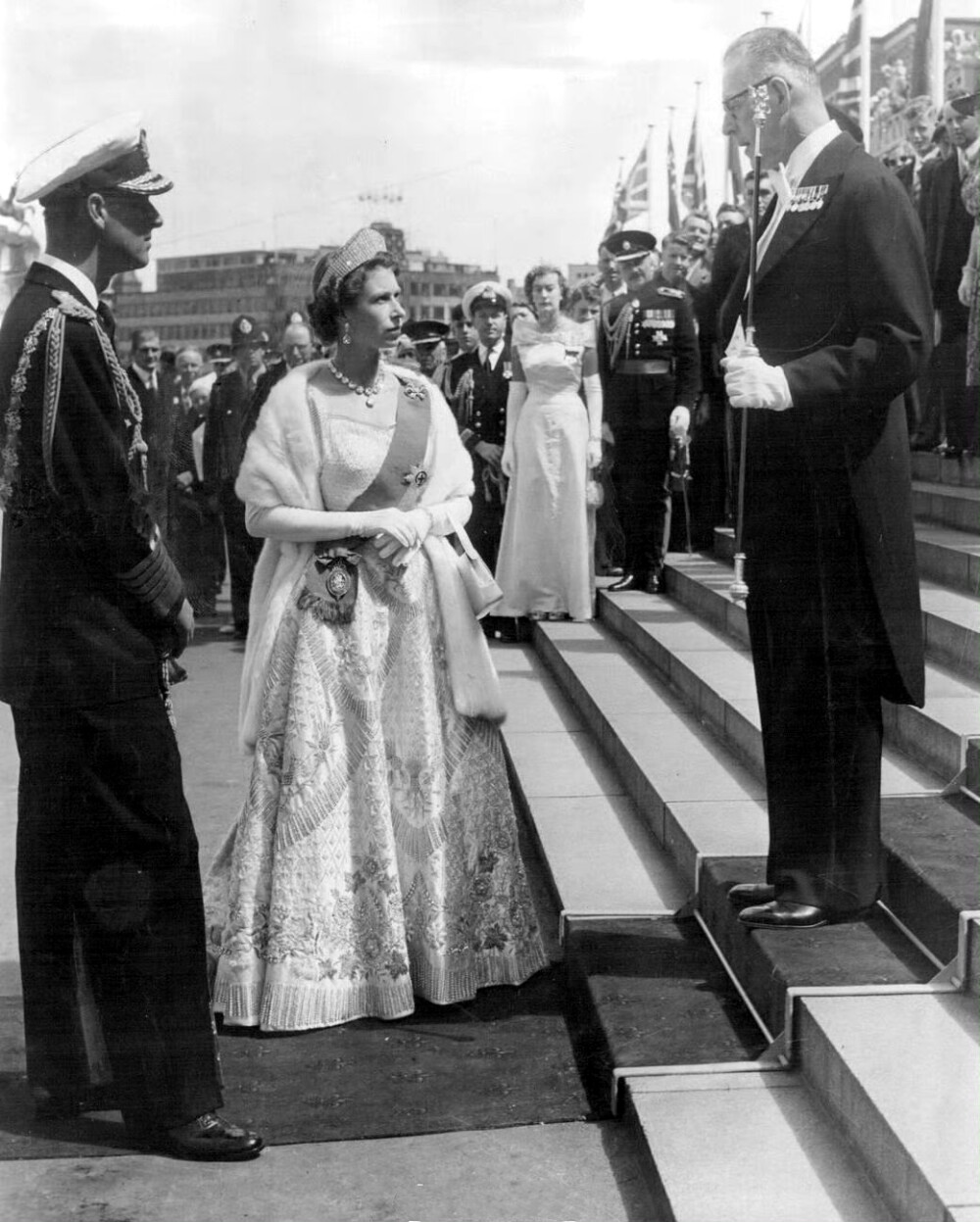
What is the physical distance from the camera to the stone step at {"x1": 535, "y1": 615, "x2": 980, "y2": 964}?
3.85 meters

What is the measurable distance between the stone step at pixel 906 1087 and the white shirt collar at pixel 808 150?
185cm

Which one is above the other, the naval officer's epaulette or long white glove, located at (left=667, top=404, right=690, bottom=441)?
the naval officer's epaulette

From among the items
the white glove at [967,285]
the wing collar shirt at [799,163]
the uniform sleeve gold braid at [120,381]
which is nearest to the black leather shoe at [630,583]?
the white glove at [967,285]

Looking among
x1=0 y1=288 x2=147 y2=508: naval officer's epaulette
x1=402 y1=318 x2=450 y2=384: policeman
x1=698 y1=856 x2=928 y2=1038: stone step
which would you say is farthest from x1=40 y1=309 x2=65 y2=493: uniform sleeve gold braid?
x1=402 y1=318 x2=450 y2=384: policeman

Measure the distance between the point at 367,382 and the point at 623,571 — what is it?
5533mm

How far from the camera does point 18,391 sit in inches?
130

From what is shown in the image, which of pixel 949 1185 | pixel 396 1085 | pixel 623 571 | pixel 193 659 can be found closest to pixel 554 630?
pixel 623 571

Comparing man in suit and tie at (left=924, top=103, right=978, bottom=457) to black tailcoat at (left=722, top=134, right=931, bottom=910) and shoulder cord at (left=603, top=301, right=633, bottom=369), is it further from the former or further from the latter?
black tailcoat at (left=722, top=134, right=931, bottom=910)

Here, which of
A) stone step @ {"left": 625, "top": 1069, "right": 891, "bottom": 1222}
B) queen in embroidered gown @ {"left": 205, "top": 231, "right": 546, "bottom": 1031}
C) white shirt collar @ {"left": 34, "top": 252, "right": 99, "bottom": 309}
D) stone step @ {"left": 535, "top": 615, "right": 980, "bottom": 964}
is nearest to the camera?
stone step @ {"left": 625, "top": 1069, "right": 891, "bottom": 1222}

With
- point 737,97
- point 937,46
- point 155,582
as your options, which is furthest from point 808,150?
point 937,46

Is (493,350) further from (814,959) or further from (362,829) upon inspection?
(814,959)

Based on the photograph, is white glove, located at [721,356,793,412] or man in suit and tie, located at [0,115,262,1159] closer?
man in suit and tie, located at [0,115,262,1159]

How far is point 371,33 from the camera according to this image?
3.68 meters

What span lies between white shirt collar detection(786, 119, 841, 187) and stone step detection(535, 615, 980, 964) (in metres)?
1.64
